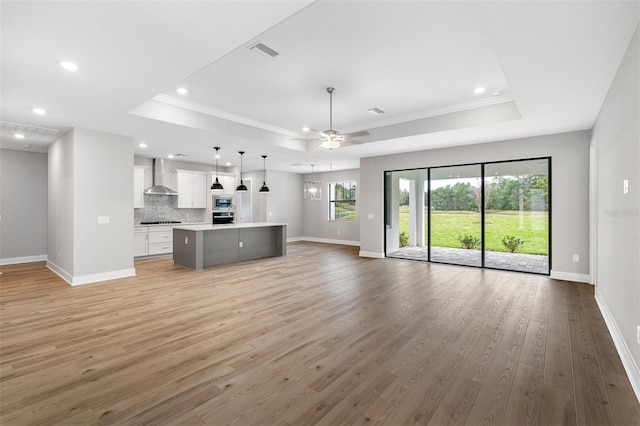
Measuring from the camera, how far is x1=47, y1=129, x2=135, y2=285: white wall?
5145 millimetres

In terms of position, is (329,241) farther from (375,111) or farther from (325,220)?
(375,111)

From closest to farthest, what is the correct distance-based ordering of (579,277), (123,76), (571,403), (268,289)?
(571,403), (123,76), (268,289), (579,277)

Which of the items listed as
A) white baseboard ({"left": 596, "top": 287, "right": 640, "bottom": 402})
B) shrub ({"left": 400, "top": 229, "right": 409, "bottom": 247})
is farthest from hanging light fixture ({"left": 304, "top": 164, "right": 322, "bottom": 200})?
white baseboard ({"left": 596, "top": 287, "right": 640, "bottom": 402})

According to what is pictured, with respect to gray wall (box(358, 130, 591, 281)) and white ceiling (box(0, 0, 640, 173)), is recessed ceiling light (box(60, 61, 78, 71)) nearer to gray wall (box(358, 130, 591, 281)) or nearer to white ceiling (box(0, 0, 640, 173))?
white ceiling (box(0, 0, 640, 173))

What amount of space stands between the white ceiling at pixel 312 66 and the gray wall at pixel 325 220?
186 inches

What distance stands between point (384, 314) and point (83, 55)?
4107mm

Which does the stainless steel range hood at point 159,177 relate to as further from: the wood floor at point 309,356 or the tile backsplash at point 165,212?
the wood floor at point 309,356

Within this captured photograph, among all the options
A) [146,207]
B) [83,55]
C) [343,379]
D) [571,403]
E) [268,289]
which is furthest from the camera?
[146,207]

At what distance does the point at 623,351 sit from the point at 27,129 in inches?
337

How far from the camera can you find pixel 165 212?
8891 millimetres

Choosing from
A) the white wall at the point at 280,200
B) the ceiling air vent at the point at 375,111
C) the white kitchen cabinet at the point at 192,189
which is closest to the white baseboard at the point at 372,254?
the ceiling air vent at the point at 375,111

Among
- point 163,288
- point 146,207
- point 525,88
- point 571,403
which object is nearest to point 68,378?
point 163,288

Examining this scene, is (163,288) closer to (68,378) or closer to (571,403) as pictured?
(68,378)

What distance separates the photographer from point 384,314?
368 centimetres
